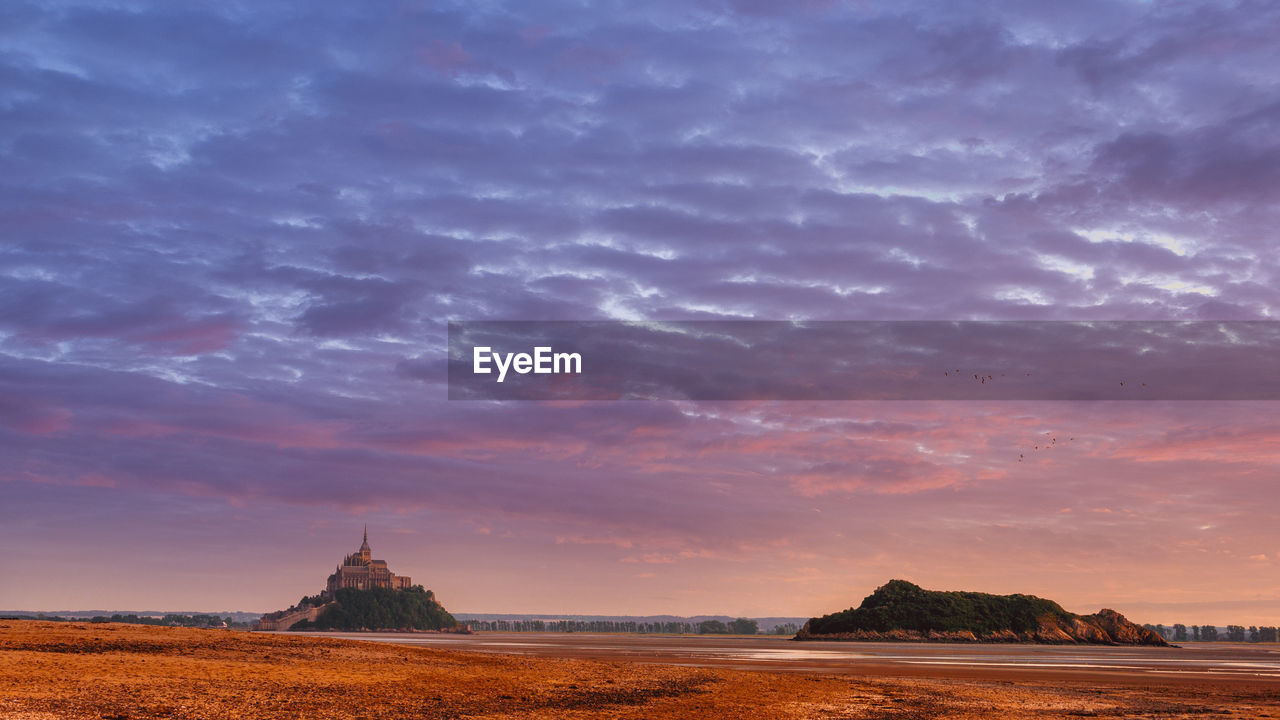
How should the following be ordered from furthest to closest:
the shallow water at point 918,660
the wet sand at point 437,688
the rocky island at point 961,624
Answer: the rocky island at point 961,624
the shallow water at point 918,660
the wet sand at point 437,688

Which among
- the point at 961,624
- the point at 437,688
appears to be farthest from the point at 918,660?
the point at 961,624

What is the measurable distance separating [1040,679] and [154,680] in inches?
1884

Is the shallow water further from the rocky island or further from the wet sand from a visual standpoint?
the rocky island

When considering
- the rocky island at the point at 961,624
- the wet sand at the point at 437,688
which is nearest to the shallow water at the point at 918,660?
the wet sand at the point at 437,688

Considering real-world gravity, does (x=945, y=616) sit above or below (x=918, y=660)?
below

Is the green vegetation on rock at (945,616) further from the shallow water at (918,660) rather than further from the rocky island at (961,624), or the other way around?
the shallow water at (918,660)

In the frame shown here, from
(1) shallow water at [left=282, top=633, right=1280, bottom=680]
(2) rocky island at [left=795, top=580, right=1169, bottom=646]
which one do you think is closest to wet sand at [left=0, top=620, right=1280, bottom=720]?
(1) shallow water at [left=282, top=633, right=1280, bottom=680]

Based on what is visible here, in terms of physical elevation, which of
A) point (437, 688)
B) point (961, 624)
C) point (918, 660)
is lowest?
point (961, 624)

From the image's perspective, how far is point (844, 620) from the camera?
198 metres

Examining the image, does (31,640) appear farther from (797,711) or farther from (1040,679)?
(1040,679)

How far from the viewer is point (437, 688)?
35906mm

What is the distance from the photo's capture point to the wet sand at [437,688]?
1106 inches

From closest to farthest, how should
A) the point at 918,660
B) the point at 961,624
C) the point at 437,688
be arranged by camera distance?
the point at 437,688
the point at 918,660
the point at 961,624

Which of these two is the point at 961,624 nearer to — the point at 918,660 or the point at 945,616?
the point at 945,616
